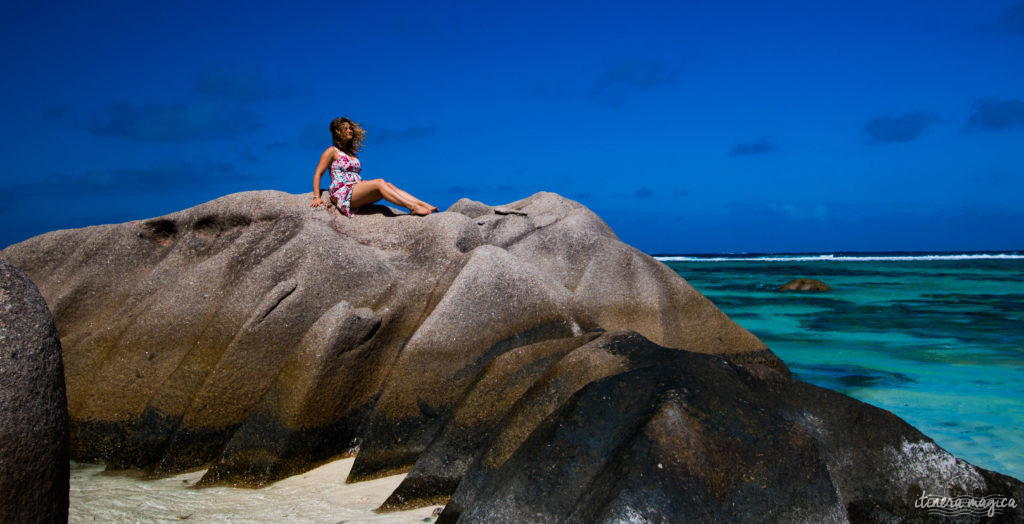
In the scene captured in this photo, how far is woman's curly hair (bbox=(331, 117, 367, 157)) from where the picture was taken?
7871 millimetres

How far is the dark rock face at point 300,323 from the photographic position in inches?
191

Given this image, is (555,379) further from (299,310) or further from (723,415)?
(299,310)

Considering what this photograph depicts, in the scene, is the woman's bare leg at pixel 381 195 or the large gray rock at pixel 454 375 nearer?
the large gray rock at pixel 454 375

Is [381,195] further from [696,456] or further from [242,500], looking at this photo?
[696,456]

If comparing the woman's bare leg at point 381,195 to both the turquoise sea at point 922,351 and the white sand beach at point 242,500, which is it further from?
the turquoise sea at point 922,351

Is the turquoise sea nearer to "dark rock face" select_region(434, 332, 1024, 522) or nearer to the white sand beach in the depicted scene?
"dark rock face" select_region(434, 332, 1024, 522)

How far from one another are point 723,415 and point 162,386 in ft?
14.6

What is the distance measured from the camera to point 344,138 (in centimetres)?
785

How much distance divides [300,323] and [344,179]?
2.39 meters

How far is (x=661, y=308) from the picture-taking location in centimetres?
701

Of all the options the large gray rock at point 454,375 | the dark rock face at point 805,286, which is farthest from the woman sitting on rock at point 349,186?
the dark rock face at point 805,286

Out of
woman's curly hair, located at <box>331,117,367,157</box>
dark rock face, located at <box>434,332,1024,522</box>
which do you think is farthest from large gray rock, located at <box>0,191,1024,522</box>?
woman's curly hair, located at <box>331,117,367,157</box>

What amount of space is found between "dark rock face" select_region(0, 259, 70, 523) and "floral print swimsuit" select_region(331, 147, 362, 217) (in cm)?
443

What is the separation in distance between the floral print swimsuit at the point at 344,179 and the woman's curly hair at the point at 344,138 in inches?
4.3
